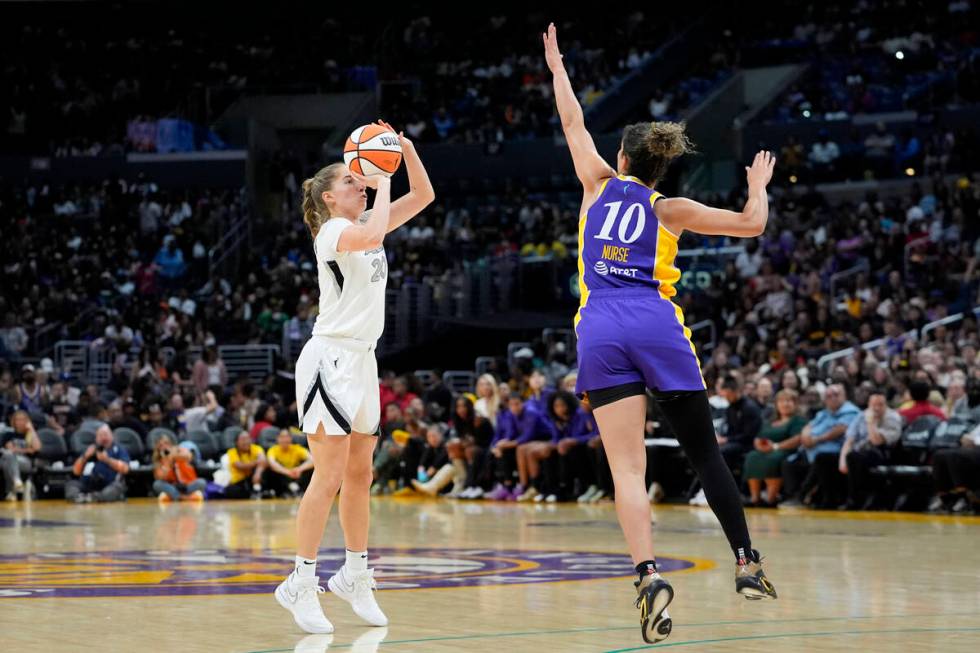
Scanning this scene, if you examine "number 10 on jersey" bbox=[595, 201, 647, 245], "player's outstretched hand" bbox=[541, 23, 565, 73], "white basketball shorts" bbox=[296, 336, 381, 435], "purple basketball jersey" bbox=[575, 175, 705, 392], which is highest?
"player's outstretched hand" bbox=[541, 23, 565, 73]

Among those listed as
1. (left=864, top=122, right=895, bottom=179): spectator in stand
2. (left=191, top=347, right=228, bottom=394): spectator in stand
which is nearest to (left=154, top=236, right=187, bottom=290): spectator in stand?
(left=191, top=347, right=228, bottom=394): spectator in stand

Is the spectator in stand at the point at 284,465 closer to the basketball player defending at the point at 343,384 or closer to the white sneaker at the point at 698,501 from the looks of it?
the white sneaker at the point at 698,501

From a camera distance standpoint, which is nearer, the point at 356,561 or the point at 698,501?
the point at 356,561

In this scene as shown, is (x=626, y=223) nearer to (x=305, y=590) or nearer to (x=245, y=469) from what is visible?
(x=305, y=590)

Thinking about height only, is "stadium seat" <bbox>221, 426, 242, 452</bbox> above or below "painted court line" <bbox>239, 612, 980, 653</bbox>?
below

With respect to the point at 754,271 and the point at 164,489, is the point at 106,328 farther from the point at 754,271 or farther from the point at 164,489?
the point at 754,271

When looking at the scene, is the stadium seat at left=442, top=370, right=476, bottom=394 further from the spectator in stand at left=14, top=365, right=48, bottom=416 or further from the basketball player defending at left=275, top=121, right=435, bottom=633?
the basketball player defending at left=275, top=121, right=435, bottom=633

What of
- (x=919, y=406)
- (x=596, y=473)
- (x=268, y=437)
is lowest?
(x=596, y=473)

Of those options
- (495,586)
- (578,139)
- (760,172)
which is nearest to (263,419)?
(495,586)

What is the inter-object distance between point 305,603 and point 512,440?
1146cm

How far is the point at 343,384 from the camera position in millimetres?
6258

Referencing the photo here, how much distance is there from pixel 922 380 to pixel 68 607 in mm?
10456

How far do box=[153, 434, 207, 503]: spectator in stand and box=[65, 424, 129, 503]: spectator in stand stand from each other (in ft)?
1.48

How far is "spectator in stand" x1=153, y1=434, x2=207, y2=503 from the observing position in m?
18.0
